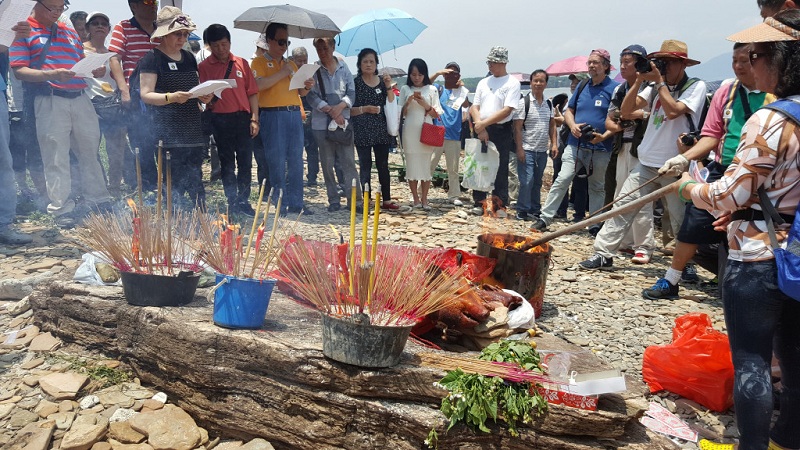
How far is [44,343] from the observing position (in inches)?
169

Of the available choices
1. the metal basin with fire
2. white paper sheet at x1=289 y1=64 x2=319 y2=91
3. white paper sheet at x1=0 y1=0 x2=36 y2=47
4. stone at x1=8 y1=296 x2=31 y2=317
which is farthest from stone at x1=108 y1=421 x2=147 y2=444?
white paper sheet at x1=289 y1=64 x2=319 y2=91

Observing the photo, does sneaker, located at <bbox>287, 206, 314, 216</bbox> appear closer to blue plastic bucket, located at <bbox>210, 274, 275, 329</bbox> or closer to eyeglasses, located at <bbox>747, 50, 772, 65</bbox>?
blue plastic bucket, located at <bbox>210, 274, 275, 329</bbox>

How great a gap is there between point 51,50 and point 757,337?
6839 millimetres

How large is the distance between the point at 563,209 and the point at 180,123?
5.89m

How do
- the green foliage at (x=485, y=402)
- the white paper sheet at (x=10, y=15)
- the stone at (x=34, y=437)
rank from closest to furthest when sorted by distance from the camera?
the green foliage at (x=485, y=402)
the stone at (x=34, y=437)
the white paper sheet at (x=10, y=15)

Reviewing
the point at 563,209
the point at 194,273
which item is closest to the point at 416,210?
the point at 563,209

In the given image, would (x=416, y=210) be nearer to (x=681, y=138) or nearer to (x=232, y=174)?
(x=232, y=174)

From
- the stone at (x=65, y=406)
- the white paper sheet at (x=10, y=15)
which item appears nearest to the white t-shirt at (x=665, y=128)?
the stone at (x=65, y=406)

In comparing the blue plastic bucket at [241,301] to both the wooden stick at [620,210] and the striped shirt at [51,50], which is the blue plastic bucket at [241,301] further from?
the striped shirt at [51,50]

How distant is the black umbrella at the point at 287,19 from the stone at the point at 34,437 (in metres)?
5.42

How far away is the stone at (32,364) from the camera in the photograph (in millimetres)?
4008

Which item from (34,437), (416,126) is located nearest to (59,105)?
(34,437)

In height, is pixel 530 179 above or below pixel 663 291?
above

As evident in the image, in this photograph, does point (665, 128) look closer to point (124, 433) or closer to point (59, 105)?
point (124, 433)
